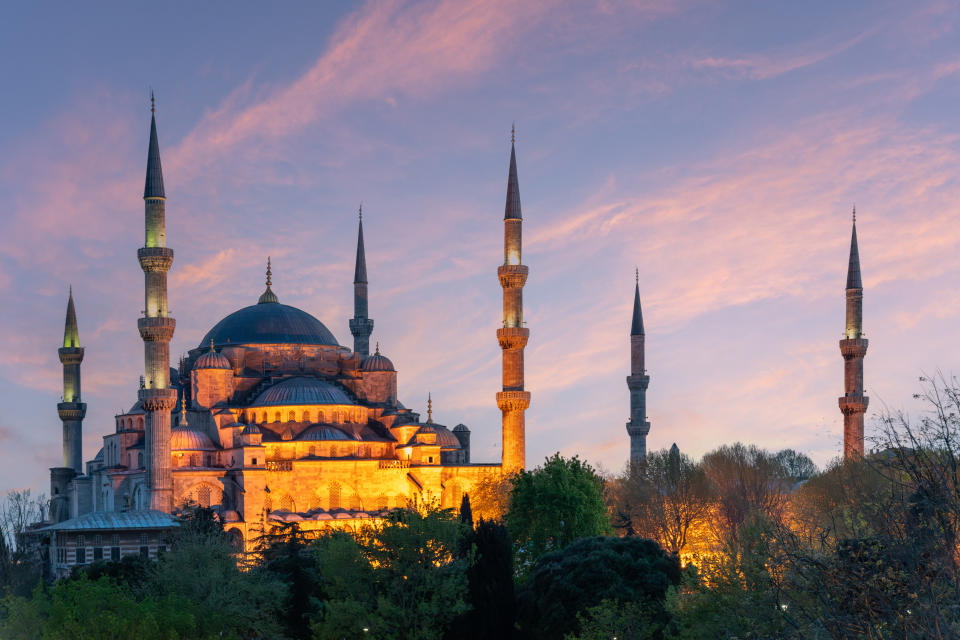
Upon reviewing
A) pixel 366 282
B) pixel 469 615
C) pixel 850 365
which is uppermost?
pixel 366 282

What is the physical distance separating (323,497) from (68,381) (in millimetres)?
18015

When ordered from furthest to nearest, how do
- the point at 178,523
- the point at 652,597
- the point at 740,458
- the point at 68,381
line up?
the point at 68,381 → the point at 740,458 → the point at 178,523 → the point at 652,597

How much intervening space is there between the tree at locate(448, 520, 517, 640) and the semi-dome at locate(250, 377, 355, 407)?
3034 cm

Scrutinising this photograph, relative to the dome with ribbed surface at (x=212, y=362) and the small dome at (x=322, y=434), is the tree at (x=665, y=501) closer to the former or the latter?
the small dome at (x=322, y=434)

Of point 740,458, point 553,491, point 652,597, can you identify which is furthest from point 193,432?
point 652,597

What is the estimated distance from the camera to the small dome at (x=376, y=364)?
63.2 metres

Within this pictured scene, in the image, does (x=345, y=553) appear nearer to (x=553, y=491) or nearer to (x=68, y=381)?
(x=553, y=491)

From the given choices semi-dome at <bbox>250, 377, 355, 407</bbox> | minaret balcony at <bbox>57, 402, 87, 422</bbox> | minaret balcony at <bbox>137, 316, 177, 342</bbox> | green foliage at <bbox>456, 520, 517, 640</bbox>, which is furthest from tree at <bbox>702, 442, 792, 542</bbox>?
minaret balcony at <bbox>57, 402, 87, 422</bbox>

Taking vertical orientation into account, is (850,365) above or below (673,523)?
above

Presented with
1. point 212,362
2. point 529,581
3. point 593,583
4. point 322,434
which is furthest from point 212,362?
point 593,583

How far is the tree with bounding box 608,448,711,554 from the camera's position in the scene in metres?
48.7

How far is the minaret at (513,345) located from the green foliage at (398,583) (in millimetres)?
22685

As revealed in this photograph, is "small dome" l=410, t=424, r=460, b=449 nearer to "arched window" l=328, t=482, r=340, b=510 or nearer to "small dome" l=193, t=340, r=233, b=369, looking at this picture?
"arched window" l=328, t=482, r=340, b=510

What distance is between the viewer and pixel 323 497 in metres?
54.9
